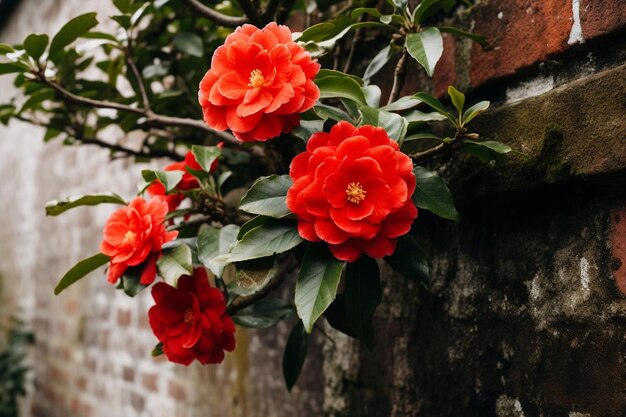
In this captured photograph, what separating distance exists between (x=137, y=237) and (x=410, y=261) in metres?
0.44

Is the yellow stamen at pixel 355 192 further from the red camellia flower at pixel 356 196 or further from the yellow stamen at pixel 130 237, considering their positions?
the yellow stamen at pixel 130 237

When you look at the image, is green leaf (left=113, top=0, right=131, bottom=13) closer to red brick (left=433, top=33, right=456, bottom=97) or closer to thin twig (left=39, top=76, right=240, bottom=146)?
thin twig (left=39, top=76, right=240, bottom=146)

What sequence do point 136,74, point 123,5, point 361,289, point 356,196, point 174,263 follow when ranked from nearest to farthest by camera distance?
point 356,196, point 361,289, point 174,263, point 123,5, point 136,74

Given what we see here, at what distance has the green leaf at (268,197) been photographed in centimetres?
74

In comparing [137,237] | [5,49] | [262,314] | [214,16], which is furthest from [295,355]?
[5,49]

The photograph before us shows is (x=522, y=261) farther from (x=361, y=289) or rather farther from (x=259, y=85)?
(x=259, y=85)

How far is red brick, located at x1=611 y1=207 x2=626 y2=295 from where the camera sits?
2.34 feet

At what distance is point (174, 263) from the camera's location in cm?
87

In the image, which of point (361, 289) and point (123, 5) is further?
point (123, 5)

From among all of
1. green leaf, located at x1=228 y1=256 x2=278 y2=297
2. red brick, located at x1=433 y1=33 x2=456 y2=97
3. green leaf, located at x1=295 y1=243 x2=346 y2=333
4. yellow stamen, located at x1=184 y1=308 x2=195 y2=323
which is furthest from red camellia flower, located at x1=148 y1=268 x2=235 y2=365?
red brick, located at x1=433 y1=33 x2=456 y2=97

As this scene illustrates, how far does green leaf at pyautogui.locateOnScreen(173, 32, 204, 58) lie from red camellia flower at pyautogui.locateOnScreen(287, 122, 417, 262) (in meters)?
0.79

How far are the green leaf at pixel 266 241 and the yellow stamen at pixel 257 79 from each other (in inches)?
Result: 7.4

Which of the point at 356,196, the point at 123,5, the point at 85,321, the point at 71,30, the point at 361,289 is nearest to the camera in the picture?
the point at 356,196

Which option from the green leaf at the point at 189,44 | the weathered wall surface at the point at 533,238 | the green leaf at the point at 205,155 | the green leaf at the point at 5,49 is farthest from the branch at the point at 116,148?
the weathered wall surface at the point at 533,238
